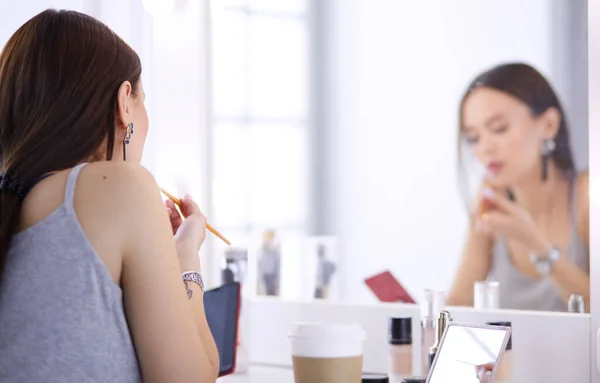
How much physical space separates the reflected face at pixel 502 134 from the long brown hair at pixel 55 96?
6.28ft

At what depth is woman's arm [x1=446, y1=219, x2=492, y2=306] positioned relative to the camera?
2.81 metres

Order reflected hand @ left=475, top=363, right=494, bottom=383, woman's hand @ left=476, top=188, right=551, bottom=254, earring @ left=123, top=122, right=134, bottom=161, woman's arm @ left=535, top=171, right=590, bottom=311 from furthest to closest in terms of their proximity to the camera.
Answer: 1. woman's hand @ left=476, top=188, right=551, bottom=254
2. woman's arm @ left=535, top=171, right=590, bottom=311
3. reflected hand @ left=475, top=363, right=494, bottom=383
4. earring @ left=123, top=122, right=134, bottom=161

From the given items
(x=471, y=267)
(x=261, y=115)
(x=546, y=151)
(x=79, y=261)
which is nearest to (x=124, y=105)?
(x=79, y=261)

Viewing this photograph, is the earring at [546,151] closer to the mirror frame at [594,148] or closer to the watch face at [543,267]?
the watch face at [543,267]

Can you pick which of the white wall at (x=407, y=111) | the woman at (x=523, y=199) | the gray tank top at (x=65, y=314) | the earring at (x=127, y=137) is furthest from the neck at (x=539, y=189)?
the gray tank top at (x=65, y=314)

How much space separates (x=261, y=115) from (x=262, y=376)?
1.84 m

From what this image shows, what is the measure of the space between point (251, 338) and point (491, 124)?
137 centimetres

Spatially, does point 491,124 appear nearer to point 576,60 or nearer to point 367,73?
point 576,60

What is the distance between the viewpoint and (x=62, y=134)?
2.99ft

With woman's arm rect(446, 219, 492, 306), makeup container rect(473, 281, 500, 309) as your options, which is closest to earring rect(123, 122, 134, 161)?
makeup container rect(473, 281, 500, 309)

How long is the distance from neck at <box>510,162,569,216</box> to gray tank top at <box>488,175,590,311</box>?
39 millimetres

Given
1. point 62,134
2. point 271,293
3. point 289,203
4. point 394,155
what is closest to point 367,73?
point 394,155

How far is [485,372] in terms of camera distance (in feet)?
3.71

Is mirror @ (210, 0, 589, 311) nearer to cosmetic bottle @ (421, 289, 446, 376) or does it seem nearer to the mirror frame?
cosmetic bottle @ (421, 289, 446, 376)
